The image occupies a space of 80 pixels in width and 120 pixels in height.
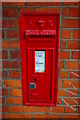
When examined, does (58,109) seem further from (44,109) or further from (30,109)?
(30,109)

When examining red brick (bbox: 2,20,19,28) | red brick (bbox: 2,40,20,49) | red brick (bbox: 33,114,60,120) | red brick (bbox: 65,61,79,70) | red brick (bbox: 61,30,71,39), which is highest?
red brick (bbox: 2,20,19,28)

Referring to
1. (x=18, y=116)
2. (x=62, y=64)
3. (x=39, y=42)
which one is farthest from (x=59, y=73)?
(x=18, y=116)

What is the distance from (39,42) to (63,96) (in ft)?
2.04

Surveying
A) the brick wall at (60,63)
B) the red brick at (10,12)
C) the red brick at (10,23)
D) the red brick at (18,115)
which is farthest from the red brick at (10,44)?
the red brick at (18,115)

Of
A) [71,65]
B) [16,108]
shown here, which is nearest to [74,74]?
[71,65]

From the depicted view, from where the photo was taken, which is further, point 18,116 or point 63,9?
point 18,116

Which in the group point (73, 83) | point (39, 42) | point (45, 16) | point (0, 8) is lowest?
point (73, 83)

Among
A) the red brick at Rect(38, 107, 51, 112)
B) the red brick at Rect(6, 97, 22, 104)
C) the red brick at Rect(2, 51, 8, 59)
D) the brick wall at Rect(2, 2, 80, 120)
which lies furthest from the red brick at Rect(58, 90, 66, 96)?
the red brick at Rect(2, 51, 8, 59)

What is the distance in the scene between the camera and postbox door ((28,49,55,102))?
1.16 metres

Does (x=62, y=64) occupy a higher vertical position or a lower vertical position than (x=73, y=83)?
higher

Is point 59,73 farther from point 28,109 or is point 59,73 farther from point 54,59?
point 28,109

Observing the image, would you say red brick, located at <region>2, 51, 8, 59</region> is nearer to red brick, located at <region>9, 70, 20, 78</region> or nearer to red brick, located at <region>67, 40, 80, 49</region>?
red brick, located at <region>9, 70, 20, 78</region>

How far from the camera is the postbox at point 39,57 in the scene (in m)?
1.10

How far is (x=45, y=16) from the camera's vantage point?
1093 mm
